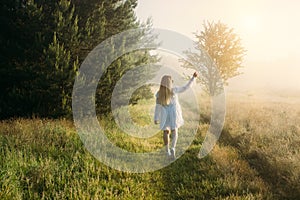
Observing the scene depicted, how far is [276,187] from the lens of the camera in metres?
6.09

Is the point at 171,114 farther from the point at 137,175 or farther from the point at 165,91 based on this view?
the point at 137,175

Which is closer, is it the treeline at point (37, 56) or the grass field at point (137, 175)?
the grass field at point (137, 175)

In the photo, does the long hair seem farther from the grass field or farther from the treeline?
the treeline

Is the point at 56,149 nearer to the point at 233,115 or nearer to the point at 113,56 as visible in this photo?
the point at 113,56

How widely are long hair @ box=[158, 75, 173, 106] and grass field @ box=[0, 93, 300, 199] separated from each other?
5.17 feet

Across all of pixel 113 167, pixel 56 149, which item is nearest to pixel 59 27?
pixel 56 149

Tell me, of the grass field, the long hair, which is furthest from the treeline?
the long hair

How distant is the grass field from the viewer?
5.50 m

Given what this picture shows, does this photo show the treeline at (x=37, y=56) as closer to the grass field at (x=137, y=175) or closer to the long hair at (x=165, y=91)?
the grass field at (x=137, y=175)

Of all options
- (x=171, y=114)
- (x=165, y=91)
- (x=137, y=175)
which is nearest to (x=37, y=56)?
(x=165, y=91)

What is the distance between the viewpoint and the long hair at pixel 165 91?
852 centimetres

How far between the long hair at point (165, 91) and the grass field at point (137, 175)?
1576 millimetres

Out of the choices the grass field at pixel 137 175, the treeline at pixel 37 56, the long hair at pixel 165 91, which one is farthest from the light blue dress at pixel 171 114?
the treeline at pixel 37 56

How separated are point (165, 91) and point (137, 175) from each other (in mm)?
2741
